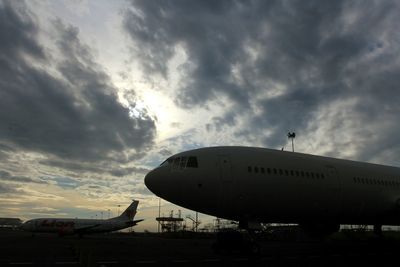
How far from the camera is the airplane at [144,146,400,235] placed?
16000 millimetres

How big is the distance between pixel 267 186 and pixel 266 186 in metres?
0.06

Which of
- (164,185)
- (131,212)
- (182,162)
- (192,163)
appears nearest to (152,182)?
(164,185)

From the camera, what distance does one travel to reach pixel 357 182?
22.1 m

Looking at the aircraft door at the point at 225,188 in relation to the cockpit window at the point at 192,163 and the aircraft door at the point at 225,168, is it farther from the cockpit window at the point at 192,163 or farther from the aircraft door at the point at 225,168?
the cockpit window at the point at 192,163

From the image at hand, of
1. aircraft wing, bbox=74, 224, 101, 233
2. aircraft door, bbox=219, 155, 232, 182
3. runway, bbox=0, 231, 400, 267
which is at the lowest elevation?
runway, bbox=0, 231, 400, 267

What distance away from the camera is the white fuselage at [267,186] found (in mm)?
15984

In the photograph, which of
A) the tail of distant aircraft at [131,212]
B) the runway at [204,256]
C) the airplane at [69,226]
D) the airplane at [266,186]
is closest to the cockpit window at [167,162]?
the airplane at [266,186]

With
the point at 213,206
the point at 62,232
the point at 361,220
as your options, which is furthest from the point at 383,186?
the point at 62,232

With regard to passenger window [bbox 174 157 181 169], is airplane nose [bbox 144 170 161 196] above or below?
below

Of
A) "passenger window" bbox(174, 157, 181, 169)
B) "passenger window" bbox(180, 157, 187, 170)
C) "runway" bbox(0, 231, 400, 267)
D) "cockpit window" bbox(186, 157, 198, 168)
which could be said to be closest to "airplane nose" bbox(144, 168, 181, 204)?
"passenger window" bbox(174, 157, 181, 169)

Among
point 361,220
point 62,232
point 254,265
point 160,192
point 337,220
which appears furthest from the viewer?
point 62,232

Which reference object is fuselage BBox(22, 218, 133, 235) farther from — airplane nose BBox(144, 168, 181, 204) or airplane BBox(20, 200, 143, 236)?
airplane nose BBox(144, 168, 181, 204)

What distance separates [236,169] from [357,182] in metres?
9.43

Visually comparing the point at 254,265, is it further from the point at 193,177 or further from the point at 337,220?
the point at 337,220
